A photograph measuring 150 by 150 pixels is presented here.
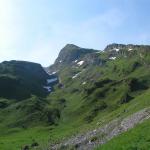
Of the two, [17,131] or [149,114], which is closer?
[149,114]

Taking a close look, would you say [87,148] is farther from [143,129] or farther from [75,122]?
[75,122]

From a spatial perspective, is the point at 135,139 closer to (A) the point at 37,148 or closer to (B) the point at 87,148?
(B) the point at 87,148

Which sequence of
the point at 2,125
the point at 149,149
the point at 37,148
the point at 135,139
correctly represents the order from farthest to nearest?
the point at 2,125 < the point at 37,148 < the point at 135,139 < the point at 149,149

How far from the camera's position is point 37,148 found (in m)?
89.4

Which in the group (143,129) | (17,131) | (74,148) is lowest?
(17,131)

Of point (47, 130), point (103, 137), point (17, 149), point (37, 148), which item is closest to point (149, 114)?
point (103, 137)

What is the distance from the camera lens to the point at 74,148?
68000mm

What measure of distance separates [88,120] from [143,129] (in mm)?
140411

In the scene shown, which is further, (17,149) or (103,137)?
(17,149)

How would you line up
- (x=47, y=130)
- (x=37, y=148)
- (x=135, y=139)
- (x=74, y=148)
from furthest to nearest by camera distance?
(x=47, y=130) → (x=37, y=148) → (x=74, y=148) → (x=135, y=139)

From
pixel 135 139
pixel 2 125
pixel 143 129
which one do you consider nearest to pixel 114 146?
pixel 135 139

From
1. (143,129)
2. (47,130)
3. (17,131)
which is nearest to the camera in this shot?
(143,129)

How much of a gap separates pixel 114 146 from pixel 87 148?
14.8 metres

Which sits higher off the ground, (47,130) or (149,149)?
(149,149)
